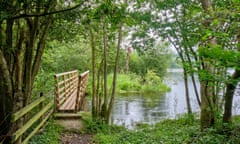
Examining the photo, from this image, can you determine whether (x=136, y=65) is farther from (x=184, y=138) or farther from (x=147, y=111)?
(x=184, y=138)

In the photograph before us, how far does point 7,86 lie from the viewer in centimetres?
Answer: 367

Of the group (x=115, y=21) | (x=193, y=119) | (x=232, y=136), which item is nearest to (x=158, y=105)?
(x=193, y=119)

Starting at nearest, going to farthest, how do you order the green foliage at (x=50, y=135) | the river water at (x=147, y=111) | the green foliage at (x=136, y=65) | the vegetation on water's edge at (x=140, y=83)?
the green foliage at (x=50, y=135) < the river water at (x=147, y=111) < the vegetation on water's edge at (x=140, y=83) < the green foliage at (x=136, y=65)

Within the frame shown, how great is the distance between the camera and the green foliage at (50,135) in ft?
14.6

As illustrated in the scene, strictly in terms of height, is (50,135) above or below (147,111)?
above

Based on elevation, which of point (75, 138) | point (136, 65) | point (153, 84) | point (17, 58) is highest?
point (136, 65)

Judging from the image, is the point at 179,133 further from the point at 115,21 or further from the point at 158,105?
the point at 158,105

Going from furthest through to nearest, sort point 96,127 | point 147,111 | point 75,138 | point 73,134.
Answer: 1. point 147,111
2. point 96,127
3. point 73,134
4. point 75,138

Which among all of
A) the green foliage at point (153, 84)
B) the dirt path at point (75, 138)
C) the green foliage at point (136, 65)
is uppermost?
the green foliage at point (136, 65)

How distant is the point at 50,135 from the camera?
489 centimetres

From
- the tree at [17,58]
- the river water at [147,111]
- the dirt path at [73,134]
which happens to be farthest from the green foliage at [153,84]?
the tree at [17,58]

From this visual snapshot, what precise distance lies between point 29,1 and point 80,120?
3687mm

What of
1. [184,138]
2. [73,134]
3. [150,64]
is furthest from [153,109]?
[150,64]

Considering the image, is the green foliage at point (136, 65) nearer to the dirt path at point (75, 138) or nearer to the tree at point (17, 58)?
the dirt path at point (75, 138)
